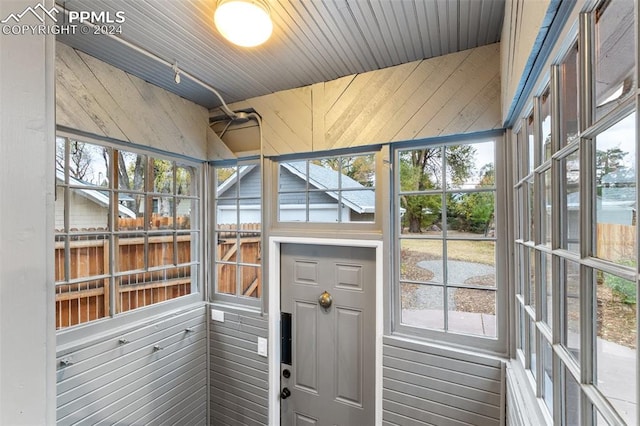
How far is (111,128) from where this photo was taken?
1.96 meters

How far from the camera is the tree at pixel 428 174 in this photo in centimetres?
185

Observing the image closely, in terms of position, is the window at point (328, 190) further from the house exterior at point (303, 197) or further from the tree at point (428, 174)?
the tree at point (428, 174)

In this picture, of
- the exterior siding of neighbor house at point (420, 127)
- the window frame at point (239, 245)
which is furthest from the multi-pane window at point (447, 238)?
the window frame at point (239, 245)

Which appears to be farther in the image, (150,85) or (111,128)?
(150,85)

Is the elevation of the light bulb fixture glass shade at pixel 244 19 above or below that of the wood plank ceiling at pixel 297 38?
below

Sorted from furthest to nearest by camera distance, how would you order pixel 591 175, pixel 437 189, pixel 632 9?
pixel 437 189, pixel 591 175, pixel 632 9

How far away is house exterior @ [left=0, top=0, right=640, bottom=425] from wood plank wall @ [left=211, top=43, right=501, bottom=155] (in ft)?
0.04

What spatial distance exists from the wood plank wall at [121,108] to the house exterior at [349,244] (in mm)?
12

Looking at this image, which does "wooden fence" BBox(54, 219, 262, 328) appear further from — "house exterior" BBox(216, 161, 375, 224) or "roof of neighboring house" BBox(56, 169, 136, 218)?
"house exterior" BBox(216, 161, 375, 224)

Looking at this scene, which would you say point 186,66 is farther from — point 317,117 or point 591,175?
point 591,175

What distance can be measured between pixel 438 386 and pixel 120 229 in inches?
88.2

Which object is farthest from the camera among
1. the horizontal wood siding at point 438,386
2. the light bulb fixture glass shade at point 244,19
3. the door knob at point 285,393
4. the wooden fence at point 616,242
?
the door knob at point 285,393

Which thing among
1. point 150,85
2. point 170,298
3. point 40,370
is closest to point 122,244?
point 170,298

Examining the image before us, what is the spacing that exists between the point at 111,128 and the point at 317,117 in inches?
52.2
